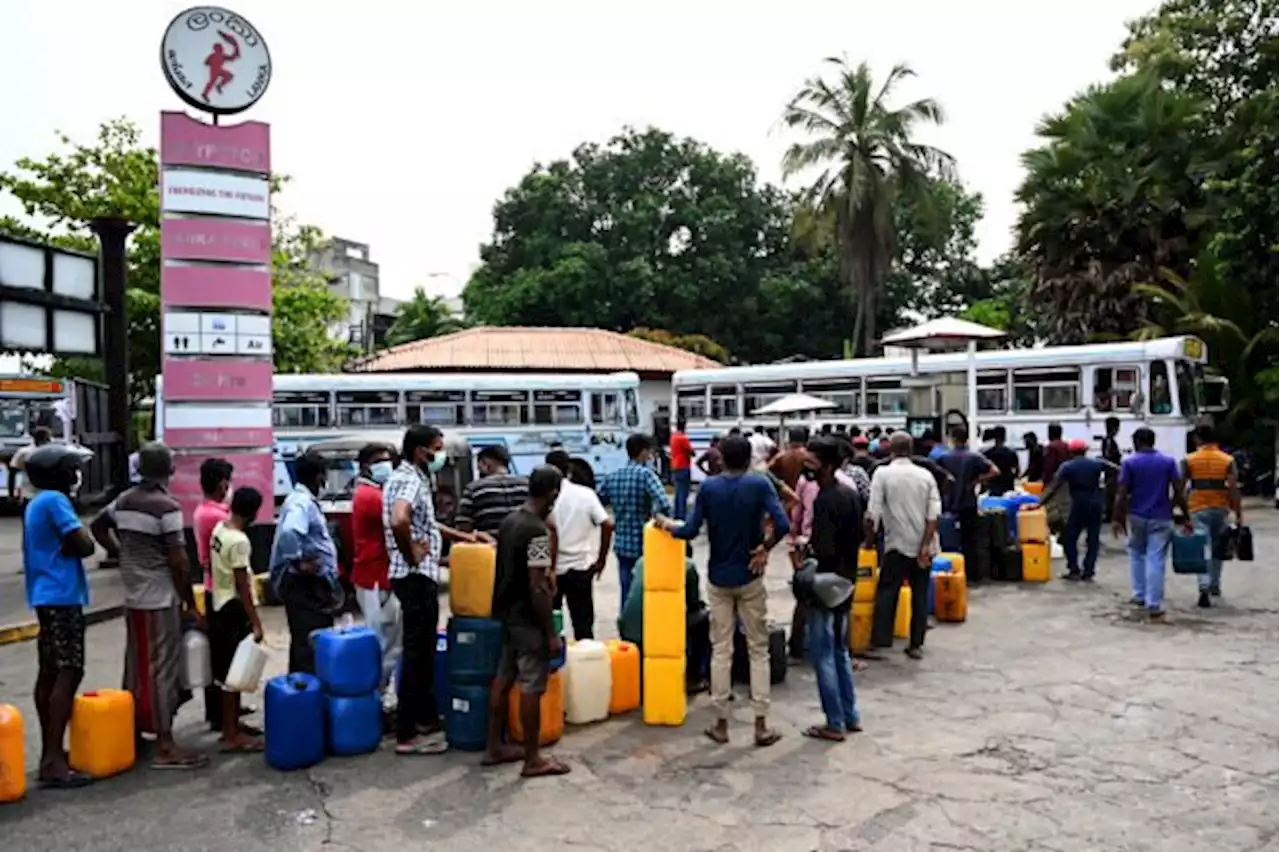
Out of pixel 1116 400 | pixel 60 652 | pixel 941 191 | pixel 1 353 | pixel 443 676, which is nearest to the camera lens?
pixel 60 652

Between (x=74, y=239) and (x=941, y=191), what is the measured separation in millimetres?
31876

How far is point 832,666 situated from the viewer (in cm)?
666

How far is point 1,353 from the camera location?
999cm

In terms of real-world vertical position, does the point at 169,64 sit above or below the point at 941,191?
below

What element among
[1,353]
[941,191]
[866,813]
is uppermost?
[941,191]

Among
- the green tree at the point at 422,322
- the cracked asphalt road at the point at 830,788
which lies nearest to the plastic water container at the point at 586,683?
the cracked asphalt road at the point at 830,788

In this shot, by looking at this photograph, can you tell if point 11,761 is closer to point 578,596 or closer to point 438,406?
point 578,596

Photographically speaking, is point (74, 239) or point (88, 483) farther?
point (74, 239)

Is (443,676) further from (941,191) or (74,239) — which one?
(941,191)

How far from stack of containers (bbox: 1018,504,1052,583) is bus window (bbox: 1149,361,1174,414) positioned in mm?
8026

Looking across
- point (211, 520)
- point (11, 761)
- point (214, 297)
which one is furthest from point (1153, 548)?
point (214, 297)

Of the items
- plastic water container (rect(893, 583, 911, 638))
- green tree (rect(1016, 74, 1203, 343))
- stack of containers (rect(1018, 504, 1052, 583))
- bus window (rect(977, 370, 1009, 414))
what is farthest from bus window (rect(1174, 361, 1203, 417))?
plastic water container (rect(893, 583, 911, 638))

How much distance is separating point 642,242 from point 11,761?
39.9 m

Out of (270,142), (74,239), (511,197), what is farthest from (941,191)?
(270,142)
